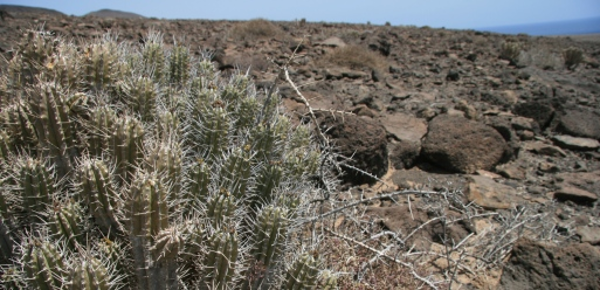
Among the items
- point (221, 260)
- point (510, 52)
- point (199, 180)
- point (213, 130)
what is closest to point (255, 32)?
point (510, 52)

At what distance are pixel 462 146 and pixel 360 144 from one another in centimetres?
151

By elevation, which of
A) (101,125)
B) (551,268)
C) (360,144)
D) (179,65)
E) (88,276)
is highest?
(179,65)

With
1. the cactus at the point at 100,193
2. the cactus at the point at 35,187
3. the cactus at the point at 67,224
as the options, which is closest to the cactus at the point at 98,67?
the cactus at the point at 35,187

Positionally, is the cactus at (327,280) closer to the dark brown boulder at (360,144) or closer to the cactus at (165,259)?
the cactus at (165,259)

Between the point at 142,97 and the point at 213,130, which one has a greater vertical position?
the point at 142,97

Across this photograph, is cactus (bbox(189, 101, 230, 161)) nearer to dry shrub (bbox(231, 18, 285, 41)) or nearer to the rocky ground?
the rocky ground

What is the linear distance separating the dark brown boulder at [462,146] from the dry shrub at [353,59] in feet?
14.6

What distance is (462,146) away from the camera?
4902mm

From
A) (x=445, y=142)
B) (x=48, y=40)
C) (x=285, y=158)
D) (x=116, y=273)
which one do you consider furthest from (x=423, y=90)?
(x=116, y=273)

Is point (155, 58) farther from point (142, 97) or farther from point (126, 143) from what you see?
point (126, 143)

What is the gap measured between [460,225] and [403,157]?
1.30 meters

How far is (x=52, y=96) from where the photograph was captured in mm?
2076

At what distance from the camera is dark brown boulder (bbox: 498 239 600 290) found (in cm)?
283

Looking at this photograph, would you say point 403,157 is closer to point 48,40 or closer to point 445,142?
point 445,142
